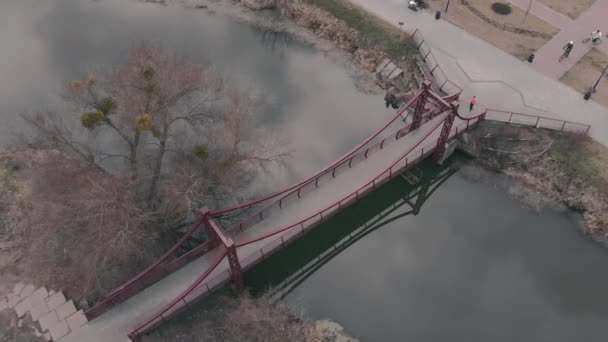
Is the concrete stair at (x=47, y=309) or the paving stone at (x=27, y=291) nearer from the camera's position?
the concrete stair at (x=47, y=309)

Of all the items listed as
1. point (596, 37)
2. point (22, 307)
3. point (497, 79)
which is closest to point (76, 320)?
point (22, 307)

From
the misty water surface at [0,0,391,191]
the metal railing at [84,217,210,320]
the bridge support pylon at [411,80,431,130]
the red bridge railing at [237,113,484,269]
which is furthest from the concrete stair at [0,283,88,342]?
the bridge support pylon at [411,80,431,130]

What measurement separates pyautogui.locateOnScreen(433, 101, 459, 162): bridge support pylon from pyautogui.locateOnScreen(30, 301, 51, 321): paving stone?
29127 mm

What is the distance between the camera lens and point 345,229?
4100 centimetres

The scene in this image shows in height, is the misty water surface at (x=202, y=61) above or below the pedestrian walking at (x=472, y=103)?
above

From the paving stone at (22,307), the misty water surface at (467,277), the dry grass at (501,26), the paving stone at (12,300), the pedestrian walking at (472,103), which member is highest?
the dry grass at (501,26)

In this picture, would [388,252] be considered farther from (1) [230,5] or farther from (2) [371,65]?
(1) [230,5]

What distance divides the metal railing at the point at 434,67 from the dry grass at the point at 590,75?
388 inches

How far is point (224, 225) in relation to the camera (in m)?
39.4

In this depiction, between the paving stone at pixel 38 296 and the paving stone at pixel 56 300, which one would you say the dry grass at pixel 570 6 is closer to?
the paving stone at pixel 56 300

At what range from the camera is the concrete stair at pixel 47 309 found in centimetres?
3275

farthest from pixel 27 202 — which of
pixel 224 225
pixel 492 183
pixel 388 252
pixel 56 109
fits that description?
pixel 492 183

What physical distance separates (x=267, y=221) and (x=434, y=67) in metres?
21.2

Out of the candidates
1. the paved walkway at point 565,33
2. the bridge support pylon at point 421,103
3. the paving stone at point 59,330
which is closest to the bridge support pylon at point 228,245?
the paving stone at point 59,330
